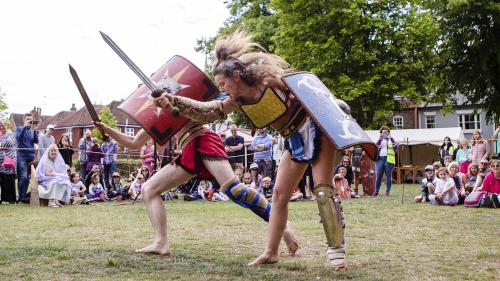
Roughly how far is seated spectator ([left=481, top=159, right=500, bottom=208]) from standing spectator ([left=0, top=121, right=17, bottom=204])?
30.2 ft

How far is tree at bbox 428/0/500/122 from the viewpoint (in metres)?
25.2

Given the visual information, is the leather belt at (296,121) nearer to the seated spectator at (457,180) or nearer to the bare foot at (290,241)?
the bare foot at (290,241)

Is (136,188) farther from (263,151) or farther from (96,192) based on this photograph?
(263,151)

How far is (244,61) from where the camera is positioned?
14.3 feet

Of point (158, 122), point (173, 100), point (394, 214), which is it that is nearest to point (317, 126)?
point (173, 100)

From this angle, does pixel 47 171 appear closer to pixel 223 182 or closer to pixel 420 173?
pixel 223 182

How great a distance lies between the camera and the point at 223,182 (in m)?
4.81

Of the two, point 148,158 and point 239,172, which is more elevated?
point 148,158

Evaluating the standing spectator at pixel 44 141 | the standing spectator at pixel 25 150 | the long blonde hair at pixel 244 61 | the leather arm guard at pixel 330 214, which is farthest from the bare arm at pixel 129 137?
the standing spectator at pixel 44 141

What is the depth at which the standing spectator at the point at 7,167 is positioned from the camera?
12.2 meters

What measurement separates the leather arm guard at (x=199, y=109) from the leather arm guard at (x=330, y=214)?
39.2 inches

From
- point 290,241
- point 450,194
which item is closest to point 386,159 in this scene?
point 450,194

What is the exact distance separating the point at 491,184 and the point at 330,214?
299 inches

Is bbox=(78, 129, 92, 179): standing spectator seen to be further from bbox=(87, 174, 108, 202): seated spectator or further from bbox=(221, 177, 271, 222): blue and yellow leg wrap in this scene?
bbox=(221, 177, 271, 222): blue and yellow leg wrap
